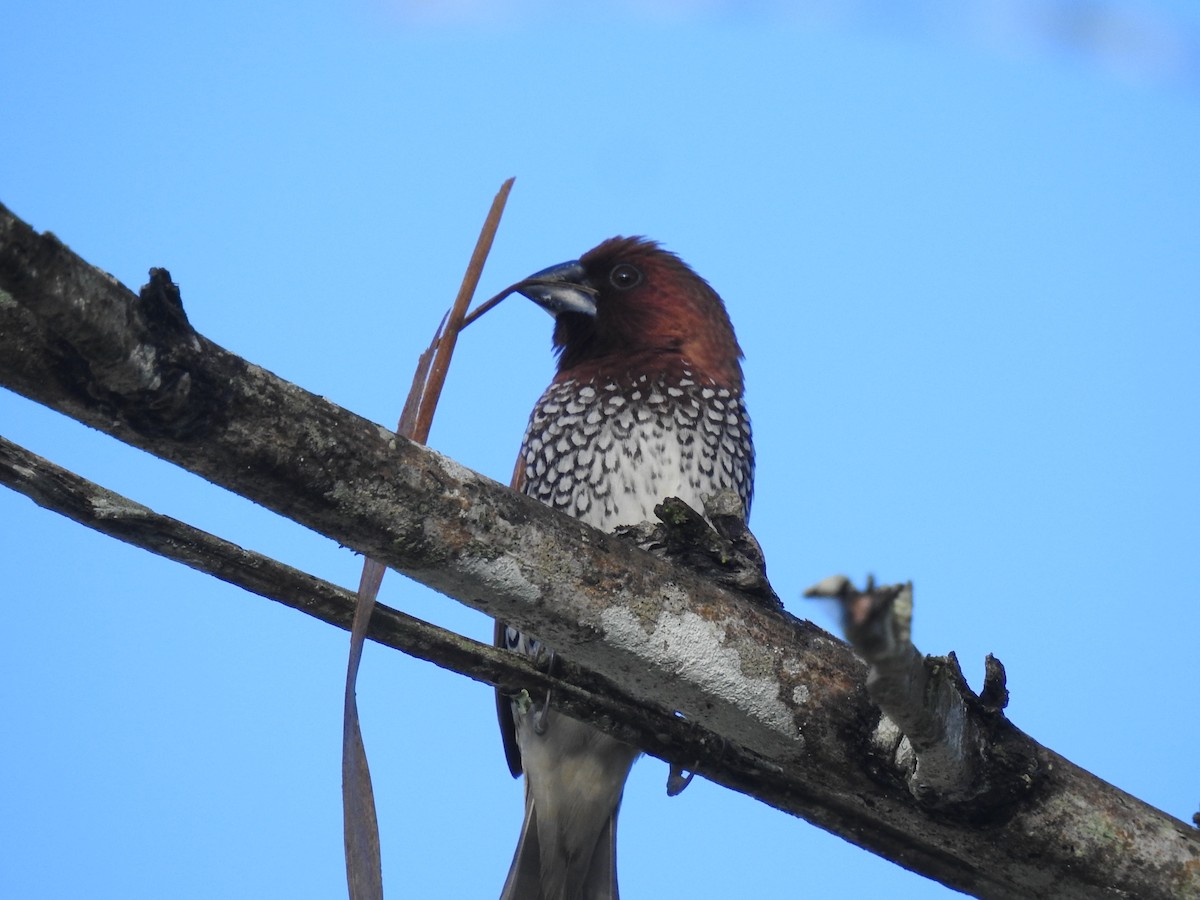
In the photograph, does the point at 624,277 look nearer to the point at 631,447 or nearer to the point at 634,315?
the point at 634,315

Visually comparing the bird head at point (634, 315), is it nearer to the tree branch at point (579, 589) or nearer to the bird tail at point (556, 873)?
the bird tail at point (556, 873)

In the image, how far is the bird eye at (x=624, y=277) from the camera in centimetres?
549

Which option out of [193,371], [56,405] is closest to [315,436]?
[193,371]

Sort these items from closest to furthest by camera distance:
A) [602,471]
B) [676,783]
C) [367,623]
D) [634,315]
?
[367,623], [676,783], [602,471], [634,315]

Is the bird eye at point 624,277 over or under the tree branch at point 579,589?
over

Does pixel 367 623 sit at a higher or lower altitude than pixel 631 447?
lower

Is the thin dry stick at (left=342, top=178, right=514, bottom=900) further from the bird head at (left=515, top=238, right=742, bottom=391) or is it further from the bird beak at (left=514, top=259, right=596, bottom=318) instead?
the bird beak at (left=514, top=259, right=596, bottom=318)

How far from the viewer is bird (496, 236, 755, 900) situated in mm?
4727

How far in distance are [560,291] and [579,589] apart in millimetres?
2867

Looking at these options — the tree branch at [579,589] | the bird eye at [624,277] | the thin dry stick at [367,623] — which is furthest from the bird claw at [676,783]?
the bird eye at [624,277]

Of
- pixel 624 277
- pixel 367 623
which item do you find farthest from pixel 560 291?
pixel 367 623

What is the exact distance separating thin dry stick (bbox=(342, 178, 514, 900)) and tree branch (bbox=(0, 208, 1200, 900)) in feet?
0.37

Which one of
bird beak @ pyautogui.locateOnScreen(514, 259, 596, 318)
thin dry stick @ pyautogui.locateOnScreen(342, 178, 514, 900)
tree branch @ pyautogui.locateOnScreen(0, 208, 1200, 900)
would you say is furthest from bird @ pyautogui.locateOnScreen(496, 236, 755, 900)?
thin dry stick @ pyautogui.locateOnScreen(342, 178, 514, 900)

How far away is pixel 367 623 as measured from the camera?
2.63m
